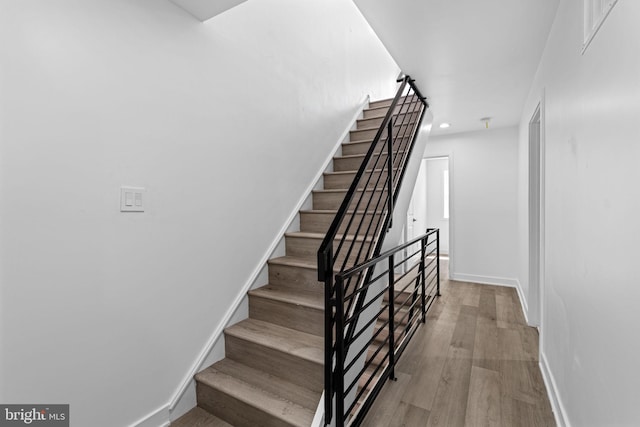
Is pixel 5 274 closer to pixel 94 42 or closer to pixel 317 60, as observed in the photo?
pixel 94 42

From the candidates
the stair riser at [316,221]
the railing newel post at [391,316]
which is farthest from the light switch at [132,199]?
the railing newel post at [391,316]

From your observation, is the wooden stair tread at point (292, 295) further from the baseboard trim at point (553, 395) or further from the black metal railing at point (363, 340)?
the baseboard trim at point (553, 395)

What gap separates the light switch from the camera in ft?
4.86

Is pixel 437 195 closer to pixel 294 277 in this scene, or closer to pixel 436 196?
pixel 436 196

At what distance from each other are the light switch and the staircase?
99 centimetres

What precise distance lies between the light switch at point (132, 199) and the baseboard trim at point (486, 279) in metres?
4.65

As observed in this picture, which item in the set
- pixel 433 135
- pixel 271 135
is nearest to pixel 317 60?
pixel 271 135

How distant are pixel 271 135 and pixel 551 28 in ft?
6.83

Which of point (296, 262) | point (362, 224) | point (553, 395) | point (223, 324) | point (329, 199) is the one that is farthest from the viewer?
point (329, 199)

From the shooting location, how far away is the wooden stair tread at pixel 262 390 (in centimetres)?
156

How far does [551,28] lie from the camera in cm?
201

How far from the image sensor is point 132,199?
1521mm

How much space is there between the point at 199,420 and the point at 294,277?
3.35ft

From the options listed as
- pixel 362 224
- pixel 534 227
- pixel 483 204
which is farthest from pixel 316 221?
pixel 483 204
